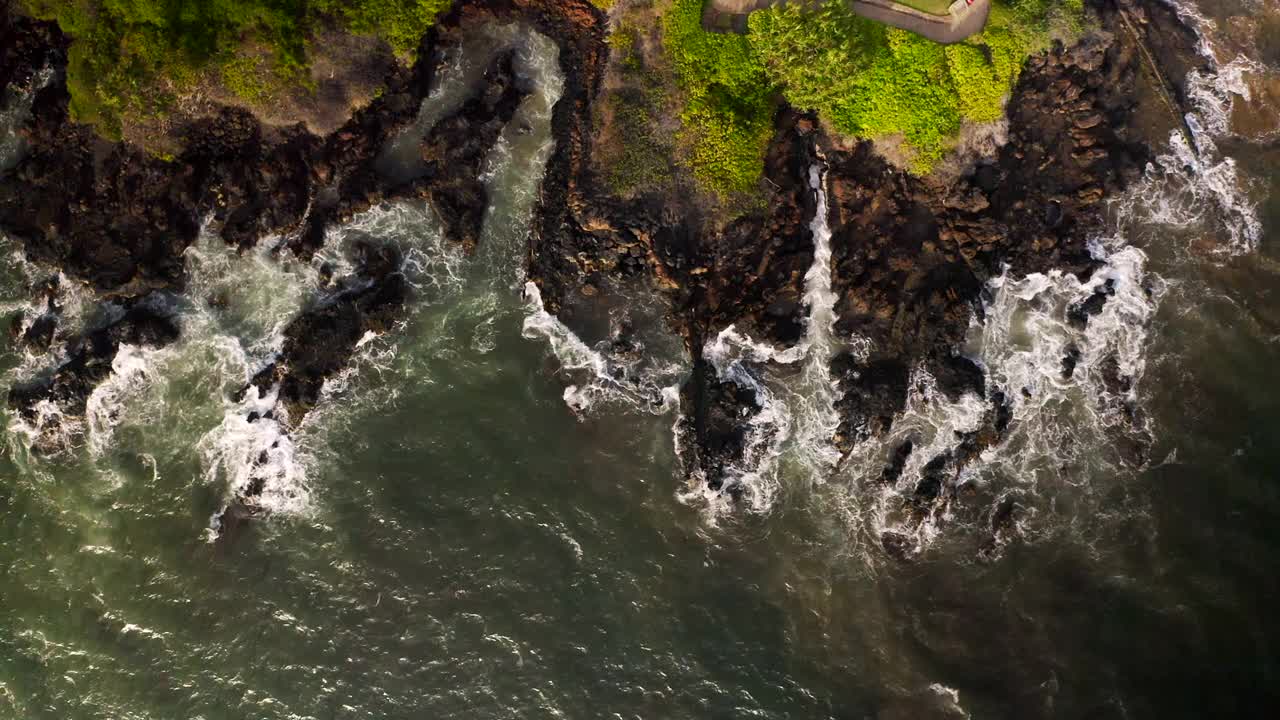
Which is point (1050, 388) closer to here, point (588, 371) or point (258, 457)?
point (588, 371)

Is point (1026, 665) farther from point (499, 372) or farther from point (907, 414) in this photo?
point (499, 372)

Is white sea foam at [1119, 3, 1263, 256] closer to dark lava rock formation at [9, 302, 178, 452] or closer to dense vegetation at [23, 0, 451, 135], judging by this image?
dense vegetation at [23, 0, 451, 135]

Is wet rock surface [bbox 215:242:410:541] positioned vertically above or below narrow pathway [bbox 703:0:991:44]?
above

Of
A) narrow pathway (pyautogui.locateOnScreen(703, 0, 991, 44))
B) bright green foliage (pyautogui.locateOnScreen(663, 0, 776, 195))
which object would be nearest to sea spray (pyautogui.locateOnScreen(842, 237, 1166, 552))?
narrow pathway (pyautogui.locateOnScreen(703, 0, 991, 44))

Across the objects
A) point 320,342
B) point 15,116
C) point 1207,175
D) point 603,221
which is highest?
point 15,116

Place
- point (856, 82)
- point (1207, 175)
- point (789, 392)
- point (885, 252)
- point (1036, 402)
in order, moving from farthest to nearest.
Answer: point (1207, 175) → point (1036, 402) → point (789, 392) → point (885, 252) → point (856, 82)

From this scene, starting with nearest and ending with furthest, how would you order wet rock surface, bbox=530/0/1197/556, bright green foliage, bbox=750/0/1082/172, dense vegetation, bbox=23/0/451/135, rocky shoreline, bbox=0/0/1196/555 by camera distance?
dense vegetation, bbox=23/0/451/135 → bright green foliage, bbox=750/0/1082/172 → rocky shoreline, bbox=0/0/1196/555 → wet rock surface, bbox=530/0/1197/556

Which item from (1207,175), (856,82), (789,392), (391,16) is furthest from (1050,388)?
(391,16)
